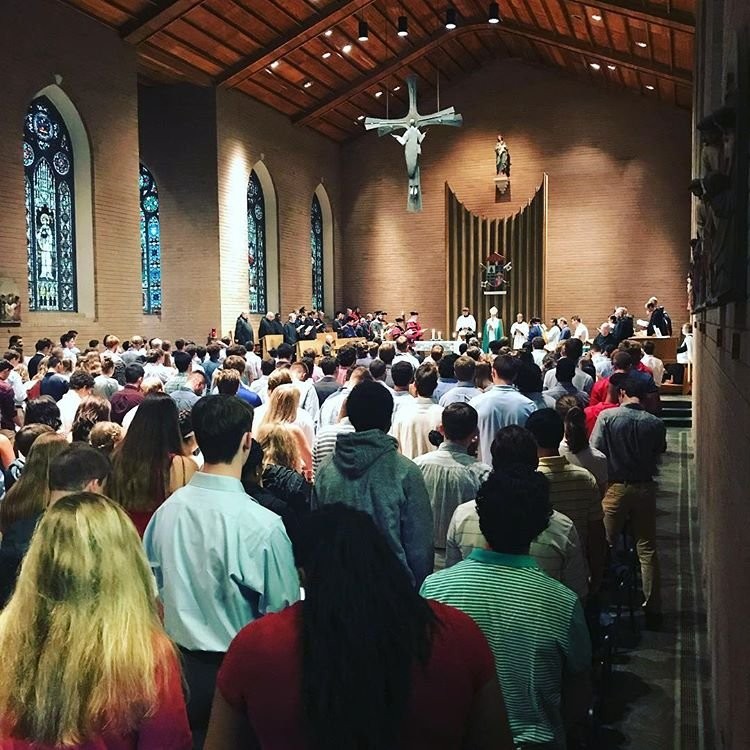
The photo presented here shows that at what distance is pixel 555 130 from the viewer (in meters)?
22.4

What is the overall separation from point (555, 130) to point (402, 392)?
18012mm

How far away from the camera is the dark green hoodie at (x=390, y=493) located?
3135 mm

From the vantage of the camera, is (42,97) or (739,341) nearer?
(739,341)

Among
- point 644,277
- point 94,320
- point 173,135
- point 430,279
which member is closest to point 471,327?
point 430,279

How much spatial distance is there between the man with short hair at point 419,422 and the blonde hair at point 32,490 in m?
2.71

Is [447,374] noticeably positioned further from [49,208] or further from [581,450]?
[49,208]

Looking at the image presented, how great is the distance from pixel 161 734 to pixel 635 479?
409 cm

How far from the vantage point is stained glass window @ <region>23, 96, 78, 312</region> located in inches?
575

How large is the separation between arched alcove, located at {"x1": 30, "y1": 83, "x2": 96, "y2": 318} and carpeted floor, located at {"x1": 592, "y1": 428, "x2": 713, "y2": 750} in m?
11.5

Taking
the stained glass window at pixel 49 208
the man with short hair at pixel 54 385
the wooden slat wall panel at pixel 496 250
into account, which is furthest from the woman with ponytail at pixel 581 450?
the wooden slat wall panel at pixel 496 250

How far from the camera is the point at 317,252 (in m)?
24.5

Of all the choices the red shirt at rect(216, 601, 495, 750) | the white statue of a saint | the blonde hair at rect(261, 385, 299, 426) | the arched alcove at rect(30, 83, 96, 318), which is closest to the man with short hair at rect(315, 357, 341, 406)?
the blonde hair at rect(261, 385, 299, 426)

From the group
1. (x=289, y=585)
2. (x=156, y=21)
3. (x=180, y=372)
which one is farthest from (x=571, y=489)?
(x=156, y=21)

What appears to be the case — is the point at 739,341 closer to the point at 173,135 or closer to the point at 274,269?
the point at 173,135
